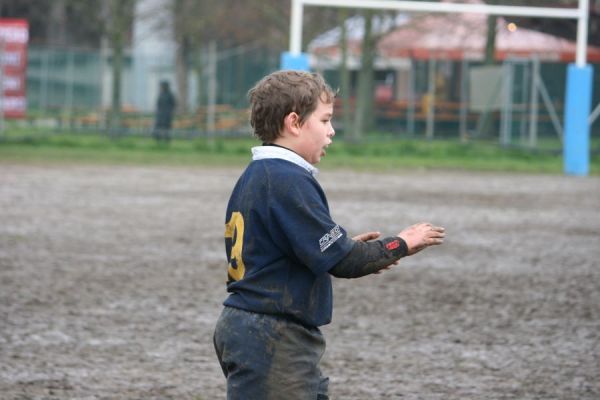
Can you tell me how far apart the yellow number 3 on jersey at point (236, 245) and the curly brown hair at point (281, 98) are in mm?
274

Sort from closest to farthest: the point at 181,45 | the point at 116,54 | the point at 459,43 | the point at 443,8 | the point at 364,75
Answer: the point at 443,8
the point at 116,54
the point at 364,75
the point at 459,43
the point at 181,45

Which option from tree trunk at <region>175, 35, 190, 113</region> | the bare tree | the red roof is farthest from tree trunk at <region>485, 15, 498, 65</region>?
the bare tree

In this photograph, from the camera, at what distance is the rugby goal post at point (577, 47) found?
2219 centimetres

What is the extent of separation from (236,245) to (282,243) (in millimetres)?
161

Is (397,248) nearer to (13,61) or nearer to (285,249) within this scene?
(285,249)

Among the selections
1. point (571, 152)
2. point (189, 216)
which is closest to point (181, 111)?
point (571, 152)

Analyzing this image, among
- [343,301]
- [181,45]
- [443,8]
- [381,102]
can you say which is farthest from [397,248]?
[181,45]

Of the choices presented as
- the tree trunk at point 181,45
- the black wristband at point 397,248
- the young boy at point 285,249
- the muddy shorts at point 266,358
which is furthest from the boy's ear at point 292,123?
the tree trunk at point 181,45

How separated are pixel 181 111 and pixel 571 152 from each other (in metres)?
13.0

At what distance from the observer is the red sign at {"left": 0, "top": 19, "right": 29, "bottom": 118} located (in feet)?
90.2

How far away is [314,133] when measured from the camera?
3.92m

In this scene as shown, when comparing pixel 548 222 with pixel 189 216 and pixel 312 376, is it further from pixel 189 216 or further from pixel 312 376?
pixel 312 376

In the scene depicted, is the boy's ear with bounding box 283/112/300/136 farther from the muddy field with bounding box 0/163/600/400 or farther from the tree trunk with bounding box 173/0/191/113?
the tree trunk with bounding box 173/0/191/113

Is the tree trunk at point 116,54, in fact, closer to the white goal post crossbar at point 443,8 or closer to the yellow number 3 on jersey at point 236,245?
the white goal post crossbar at point 443,8
